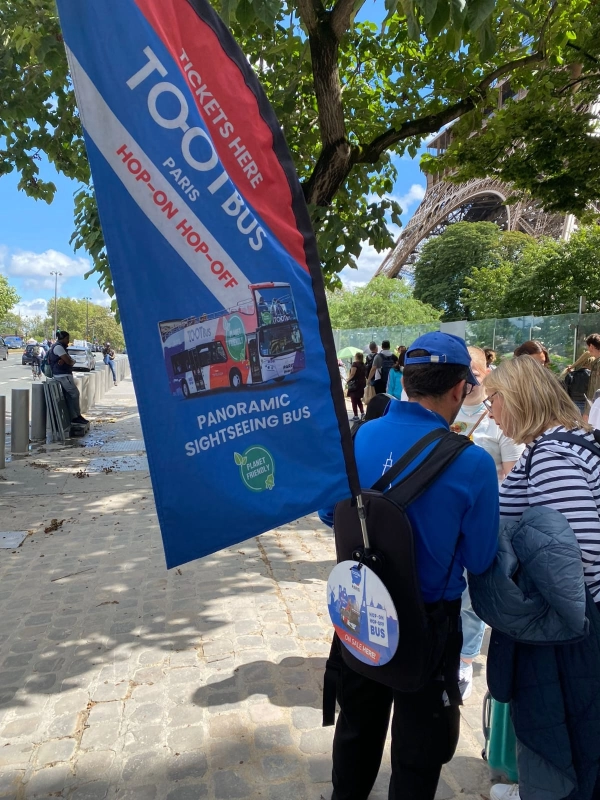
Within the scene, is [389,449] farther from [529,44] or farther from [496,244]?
[496,244]

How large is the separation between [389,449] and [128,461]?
843 cm

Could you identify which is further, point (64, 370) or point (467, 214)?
point (467, 214)

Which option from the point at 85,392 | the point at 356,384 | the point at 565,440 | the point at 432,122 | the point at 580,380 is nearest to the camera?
the point at 565,440

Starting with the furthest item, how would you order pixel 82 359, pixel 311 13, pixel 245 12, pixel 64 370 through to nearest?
1. pixel 82 359
2. pixel 64 370
3. pixel 311 13
4. pixel 245 12

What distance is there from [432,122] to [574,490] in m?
6.38

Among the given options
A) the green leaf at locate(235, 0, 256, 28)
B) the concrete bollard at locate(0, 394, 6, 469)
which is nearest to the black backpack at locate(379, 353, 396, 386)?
the concrete bollard at locate(0, 394, 6, 469)

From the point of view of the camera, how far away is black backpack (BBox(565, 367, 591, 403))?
28.7ft

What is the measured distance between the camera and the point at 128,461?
973 cm

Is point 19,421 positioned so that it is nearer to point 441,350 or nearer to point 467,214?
point 441,350

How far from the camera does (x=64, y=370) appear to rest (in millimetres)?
11891

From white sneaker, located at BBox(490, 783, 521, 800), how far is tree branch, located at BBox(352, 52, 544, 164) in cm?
597

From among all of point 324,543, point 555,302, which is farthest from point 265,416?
point 555,302

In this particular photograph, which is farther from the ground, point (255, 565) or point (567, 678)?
point (567, 678)

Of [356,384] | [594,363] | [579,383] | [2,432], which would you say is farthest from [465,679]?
[356,384]
